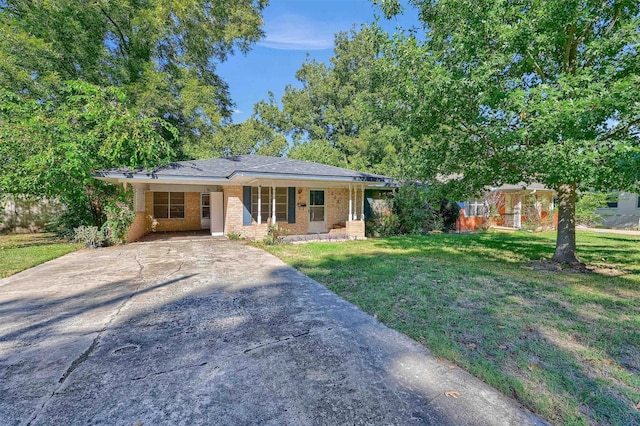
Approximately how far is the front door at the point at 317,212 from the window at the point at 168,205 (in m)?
6.26

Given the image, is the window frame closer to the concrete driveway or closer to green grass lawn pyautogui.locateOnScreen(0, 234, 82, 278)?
green grass lawn pyautogui.locateOnScreen(0, 234, 82, 278)

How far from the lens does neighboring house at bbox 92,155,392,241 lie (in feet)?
34.3

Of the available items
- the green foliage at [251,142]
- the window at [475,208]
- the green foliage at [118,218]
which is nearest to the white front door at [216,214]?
the green foliage at [118,218]

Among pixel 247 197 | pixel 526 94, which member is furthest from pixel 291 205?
pixel 526 94

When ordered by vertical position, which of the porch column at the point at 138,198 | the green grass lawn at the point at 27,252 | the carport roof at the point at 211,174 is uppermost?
the carport roof at the point at 211,174

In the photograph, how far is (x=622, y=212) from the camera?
19.9 metres

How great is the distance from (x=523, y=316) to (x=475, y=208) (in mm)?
15586

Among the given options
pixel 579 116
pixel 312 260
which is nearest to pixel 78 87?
pixel 312 260

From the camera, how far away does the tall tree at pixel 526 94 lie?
5.16 meters

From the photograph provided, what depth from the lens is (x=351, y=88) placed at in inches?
1113

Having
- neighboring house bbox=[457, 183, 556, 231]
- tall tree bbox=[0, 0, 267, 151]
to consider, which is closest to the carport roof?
tall tree bbox=[0, 0, 267, 151]

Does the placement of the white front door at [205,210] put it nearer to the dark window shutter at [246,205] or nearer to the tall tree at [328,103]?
the dark window shutter at [246,205]

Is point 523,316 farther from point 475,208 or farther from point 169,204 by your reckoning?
point 475,208

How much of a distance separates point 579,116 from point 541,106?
589mm
